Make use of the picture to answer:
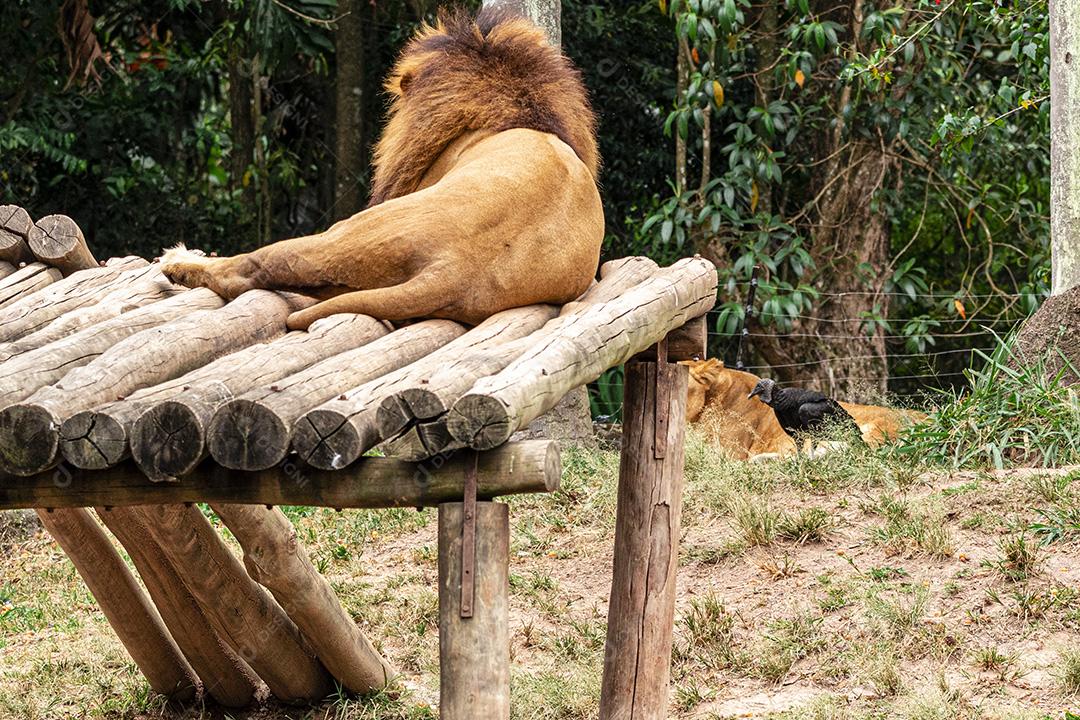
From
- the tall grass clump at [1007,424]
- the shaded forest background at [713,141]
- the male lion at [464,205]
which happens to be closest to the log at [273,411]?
the male lion at [464,205]

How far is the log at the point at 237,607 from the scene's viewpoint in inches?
→ 180

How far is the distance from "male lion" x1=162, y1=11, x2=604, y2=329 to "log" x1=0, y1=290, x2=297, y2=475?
0.14 meters

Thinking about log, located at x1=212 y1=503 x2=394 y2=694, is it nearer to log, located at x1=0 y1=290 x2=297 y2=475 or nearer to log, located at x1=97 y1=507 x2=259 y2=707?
log, located at x1=97 y1=507 x2=259 y2=707

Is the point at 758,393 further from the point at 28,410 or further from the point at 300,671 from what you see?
the point at 28,410

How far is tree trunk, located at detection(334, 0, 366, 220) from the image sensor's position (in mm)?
9969

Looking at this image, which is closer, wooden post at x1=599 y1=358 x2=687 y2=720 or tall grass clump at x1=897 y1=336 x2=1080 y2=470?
wooden post at x1=599 y1=358 x2=687 y2=720

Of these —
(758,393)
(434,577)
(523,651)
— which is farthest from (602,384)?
(523,651)

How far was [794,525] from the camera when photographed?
19.5 feet

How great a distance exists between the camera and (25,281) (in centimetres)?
446

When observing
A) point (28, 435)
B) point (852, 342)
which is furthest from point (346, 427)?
point (852, 342)

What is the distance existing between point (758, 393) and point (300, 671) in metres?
3.28

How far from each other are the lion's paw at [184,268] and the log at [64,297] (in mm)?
38

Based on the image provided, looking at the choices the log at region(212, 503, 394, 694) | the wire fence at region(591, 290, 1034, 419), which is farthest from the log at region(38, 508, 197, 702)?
the wire fence at region(591, 290, 1034, 419)

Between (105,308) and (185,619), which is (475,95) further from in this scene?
(185,619)
